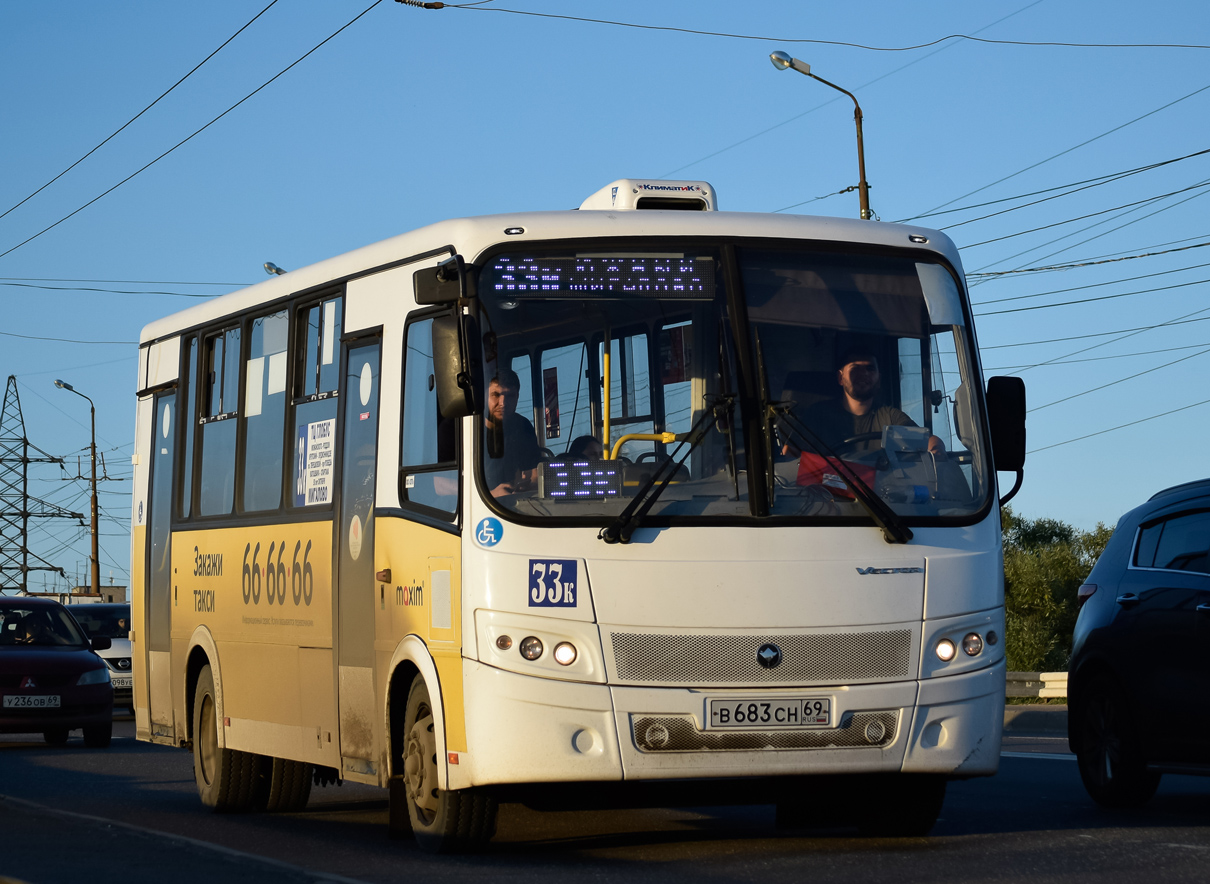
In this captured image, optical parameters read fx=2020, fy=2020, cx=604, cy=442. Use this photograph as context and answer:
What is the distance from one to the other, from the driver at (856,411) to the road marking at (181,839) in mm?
3040

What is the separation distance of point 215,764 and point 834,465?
559cm

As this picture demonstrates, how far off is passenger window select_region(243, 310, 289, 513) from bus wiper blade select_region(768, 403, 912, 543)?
3848mm

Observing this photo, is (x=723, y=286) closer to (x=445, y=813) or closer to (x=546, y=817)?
(x=445, y=813)

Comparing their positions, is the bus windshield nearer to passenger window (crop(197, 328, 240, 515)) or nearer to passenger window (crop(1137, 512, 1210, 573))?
passenger window (crop(1137, 512, 1210, 573))

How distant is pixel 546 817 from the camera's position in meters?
12.4

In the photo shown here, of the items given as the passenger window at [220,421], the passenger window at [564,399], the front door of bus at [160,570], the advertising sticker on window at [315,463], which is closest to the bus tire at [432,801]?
the passenger window at [564,399]

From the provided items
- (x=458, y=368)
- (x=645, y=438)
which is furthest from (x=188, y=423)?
(x=645, y=438)

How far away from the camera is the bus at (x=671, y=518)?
360 inches

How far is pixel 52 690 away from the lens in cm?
2152

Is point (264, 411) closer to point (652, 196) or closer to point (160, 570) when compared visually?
point (160, 570)

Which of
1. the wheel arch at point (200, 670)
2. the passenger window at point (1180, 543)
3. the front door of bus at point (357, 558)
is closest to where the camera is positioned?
the front door of bus at point (357, 558)

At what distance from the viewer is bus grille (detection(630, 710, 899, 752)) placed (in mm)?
9086

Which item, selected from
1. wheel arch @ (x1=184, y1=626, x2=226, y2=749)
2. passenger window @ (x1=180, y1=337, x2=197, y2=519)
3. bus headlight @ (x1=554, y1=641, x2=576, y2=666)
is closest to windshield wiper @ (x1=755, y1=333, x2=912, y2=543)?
bus headlight @ (x1=554, y1=641, x2=576, y2=666)

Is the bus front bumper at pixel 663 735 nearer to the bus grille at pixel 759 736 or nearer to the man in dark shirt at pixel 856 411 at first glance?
the bus grille at pixel 759 736
